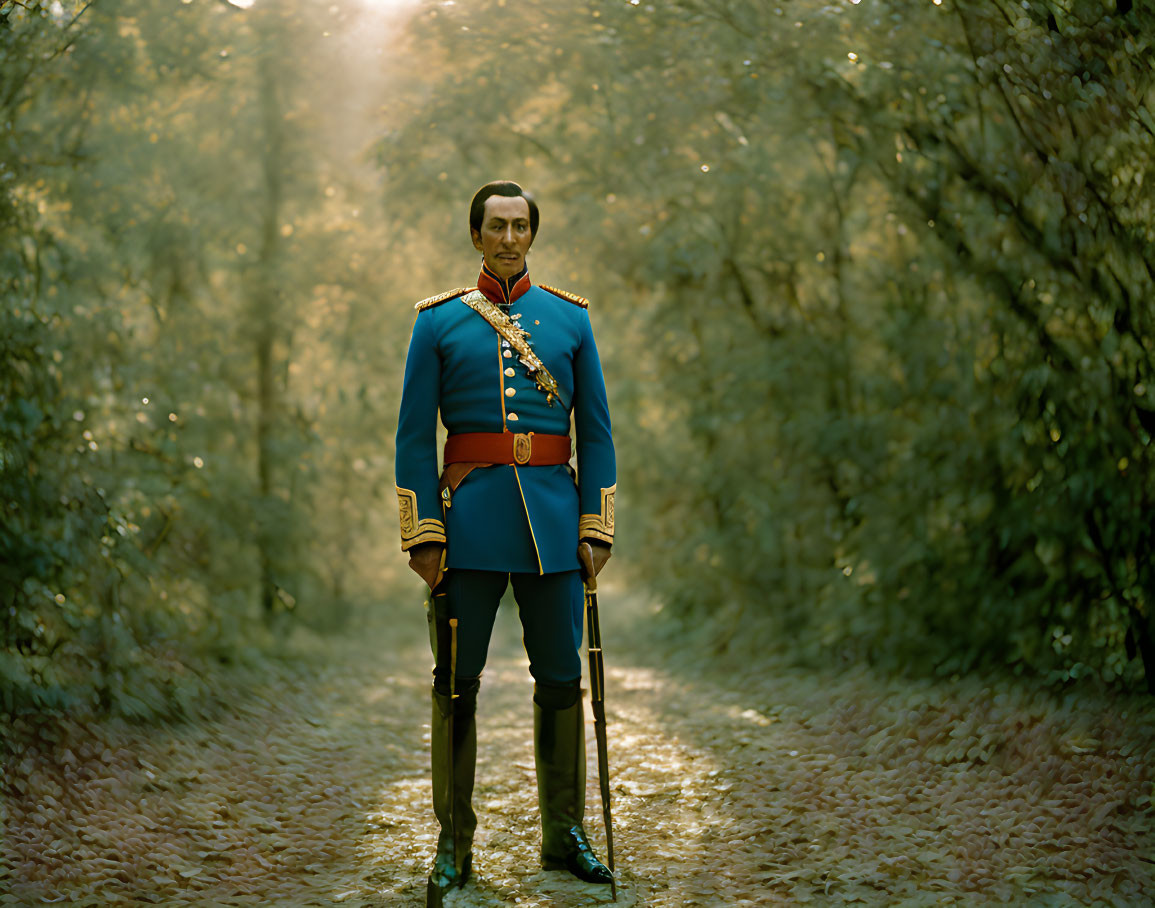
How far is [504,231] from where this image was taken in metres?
3.04

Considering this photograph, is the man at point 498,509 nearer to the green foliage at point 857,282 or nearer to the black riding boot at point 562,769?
the black riding boot at point 562,769

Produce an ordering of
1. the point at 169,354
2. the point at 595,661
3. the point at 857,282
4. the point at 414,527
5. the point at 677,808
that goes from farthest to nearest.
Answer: the point at 857,282
the point at 169,354
the point at 677,808
the point at 595,661
the point at 414,527

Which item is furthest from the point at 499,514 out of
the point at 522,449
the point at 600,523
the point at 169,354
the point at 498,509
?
the point at 169,354

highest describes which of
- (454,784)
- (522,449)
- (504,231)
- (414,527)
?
(504,231)

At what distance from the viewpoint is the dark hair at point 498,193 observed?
3.04 meters

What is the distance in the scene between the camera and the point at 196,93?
20.3 feet

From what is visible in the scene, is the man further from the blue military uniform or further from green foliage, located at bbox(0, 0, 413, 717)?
green foliage, located at bbox(0, 0, 413, 717)

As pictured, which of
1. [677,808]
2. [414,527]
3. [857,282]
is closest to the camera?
[414,527]

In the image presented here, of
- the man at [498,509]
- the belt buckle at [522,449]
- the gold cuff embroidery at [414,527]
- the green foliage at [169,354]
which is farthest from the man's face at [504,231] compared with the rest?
the green foliage at [169,354]

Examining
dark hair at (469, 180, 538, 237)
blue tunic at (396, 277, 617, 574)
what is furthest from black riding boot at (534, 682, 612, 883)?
dark hair at (469, 180, 538, 237)

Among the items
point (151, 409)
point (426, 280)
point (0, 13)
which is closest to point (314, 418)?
point (426, 280)

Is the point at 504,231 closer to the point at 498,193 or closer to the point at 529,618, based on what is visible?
the point at 498,193

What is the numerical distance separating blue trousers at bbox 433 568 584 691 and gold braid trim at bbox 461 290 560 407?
568 millimetres

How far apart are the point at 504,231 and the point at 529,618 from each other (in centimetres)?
119
